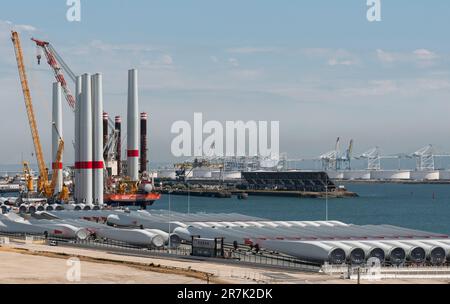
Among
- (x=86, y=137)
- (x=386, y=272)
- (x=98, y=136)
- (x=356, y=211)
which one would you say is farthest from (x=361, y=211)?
(x=386, y=272)

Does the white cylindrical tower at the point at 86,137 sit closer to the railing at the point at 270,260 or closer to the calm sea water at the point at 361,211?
the calm sea water at the point at 361,211

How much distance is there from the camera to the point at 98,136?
394 feet

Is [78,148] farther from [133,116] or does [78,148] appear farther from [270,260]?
[270,260]

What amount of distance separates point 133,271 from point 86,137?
7008 centimetres

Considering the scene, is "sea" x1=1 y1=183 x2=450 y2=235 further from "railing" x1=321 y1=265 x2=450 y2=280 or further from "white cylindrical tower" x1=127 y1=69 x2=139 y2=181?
"railing" x1=321 y1=265 x2=450 y2=280

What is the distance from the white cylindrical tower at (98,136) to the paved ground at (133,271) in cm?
5935

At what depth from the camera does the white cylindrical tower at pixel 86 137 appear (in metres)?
119

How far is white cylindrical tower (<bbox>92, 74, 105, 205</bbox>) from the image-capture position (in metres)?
120

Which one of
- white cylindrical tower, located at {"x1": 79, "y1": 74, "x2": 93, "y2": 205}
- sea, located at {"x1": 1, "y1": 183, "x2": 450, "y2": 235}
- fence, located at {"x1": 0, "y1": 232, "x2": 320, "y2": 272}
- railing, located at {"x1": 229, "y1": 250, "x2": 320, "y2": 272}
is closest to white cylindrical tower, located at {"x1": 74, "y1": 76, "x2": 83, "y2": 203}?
white cylindrical tower, located at {"x1": 79, "y1": 74, "x2": 93, "y2": 205}

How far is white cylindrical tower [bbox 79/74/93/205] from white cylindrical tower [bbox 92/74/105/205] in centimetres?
113

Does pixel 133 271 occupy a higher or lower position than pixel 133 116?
lower

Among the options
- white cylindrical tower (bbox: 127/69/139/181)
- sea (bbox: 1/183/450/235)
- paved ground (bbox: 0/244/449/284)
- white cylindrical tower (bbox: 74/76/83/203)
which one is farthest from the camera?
white cylindrical tower (bbox: 127/69/139/181)
